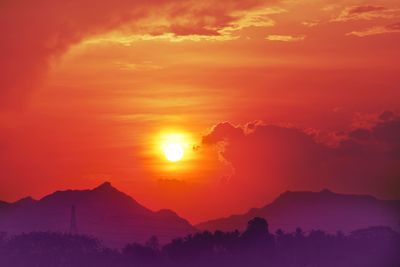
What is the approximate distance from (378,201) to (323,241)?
59.2 meters

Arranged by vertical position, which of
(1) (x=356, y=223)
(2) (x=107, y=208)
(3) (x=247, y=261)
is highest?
(2) (x=107, y=208)

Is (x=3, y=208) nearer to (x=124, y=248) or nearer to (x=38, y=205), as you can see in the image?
(x=38, y=205)

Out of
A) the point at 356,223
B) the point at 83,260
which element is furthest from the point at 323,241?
the point at 356,223

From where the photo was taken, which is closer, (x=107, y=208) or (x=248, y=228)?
(x=248, y=228)

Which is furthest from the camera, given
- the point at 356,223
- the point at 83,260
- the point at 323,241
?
the point at 356,223

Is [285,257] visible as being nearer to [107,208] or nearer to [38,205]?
[107,208]

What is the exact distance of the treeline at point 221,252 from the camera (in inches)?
4313

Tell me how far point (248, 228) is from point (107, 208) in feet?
244

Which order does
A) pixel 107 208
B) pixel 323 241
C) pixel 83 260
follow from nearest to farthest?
1. pixel 83 260
2. pixel 323 241
3. pixel 107 208

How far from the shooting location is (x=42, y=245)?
112938 millimetres

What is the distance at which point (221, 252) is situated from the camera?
4530 inches

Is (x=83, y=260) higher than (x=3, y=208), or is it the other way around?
(x=3, y=208)

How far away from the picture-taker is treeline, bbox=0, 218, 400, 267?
109562 millimetres

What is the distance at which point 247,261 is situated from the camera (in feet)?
375
